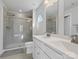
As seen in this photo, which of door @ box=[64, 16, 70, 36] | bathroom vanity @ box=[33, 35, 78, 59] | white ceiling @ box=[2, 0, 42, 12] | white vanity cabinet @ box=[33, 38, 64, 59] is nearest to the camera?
bathroom vanity @ box=[33, 35, 78, 59]

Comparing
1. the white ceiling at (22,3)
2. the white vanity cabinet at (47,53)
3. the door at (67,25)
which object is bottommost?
the white vanity cabinet at (47,53)

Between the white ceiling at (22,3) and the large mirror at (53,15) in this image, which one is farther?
the white ceiling at (22,3)

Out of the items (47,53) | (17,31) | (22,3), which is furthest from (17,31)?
(47,53)

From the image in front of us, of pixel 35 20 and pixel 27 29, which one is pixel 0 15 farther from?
pixel 27 29

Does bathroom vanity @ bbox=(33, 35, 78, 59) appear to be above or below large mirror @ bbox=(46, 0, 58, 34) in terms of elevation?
below

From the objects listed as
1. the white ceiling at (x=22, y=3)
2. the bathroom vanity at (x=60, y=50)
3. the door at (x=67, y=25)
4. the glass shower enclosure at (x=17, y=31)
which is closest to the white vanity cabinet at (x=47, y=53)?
the bathroom vanity at (x=60, y=50)

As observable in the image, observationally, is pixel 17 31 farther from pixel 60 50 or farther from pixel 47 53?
pixel 60 50

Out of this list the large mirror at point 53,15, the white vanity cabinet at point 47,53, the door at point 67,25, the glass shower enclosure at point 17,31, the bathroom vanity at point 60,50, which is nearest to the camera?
the bathroom vanity at point 60,50

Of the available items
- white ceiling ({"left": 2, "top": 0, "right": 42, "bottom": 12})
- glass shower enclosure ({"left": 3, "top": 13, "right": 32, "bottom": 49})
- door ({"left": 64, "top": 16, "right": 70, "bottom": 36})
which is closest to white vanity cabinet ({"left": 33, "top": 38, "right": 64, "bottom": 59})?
door ({"left": 64, "top": 16, "right": 70, "bottom": 36})

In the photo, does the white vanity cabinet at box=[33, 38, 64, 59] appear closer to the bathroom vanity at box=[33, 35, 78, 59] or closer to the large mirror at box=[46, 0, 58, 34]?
the bathroom vanity at box=[33, 35, 78, 59]

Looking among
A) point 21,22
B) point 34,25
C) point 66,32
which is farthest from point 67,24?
point 21,22

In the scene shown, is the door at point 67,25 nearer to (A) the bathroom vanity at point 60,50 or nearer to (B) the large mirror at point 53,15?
(A) the bathroom vanity at point 60,50

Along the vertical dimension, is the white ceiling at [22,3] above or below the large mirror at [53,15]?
above

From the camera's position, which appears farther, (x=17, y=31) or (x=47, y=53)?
(x=17, y=31)
